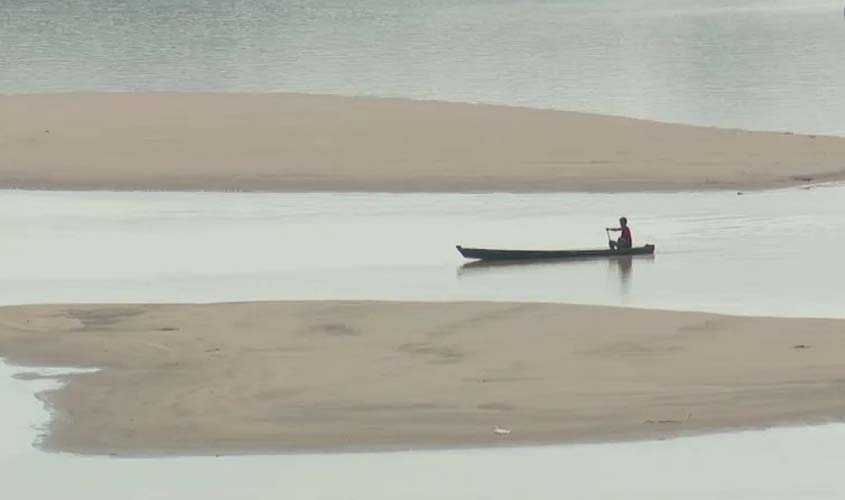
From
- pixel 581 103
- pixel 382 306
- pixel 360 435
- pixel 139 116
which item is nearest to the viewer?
pixel 360 435

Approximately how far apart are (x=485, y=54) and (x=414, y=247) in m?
56.9

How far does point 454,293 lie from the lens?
29.5m

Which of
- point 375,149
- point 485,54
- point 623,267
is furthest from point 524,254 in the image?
point 485,54

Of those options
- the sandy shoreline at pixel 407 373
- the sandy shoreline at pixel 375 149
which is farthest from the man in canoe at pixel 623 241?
the sandy shoreline at pixel 375 149

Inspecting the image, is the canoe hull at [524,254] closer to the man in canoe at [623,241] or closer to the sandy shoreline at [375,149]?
the man in canoe at [623,241]

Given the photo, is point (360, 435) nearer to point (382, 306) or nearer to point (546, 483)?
point (546, 483)

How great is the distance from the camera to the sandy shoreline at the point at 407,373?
71.6ft

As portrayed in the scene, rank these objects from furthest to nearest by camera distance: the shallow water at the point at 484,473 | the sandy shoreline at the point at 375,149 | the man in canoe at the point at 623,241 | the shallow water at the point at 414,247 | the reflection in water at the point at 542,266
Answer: the sandy shoreline at the point at 375,149
the man in canoe at the point at 623,241
the reflection in water at the point at 542,266
the shallow water at the point at 414,247
the shallow water at the point at 484,473

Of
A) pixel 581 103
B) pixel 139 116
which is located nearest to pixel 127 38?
pixel 581 103

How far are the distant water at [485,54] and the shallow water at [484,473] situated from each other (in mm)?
33446

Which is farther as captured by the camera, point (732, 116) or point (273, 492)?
point (732, 116)

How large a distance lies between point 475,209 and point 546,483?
18.3 metres

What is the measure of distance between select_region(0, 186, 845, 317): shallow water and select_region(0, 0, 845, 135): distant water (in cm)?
1740

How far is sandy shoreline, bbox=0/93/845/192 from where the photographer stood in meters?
41.5
